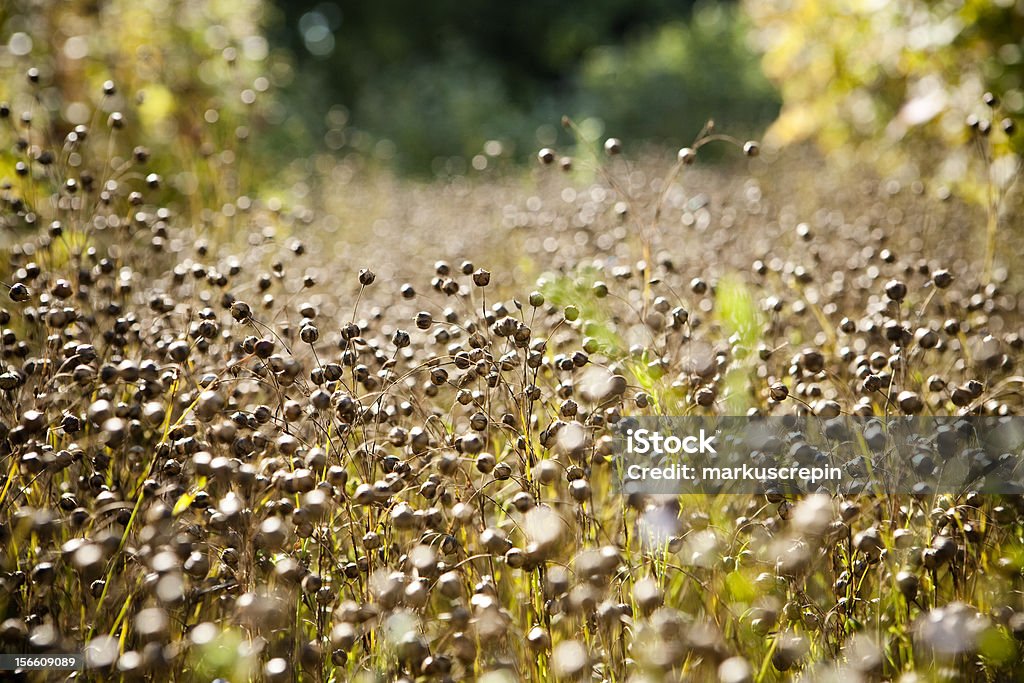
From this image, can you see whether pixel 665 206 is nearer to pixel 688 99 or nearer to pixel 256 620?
pixel 256 620

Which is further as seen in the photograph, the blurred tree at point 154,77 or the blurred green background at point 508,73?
the blurred green background at point 508,73

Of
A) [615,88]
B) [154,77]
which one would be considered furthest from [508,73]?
[154,77]

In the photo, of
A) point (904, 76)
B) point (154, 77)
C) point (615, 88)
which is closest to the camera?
point (904, 76)

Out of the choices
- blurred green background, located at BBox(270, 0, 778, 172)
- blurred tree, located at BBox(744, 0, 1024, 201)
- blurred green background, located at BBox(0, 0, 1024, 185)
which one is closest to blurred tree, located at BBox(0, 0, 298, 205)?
blurred green background, located at BBox(0, 0, 1024, 185)

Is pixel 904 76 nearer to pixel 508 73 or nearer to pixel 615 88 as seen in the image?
pixel 615 88

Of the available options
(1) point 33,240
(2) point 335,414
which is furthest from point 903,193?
(1) point 33,240

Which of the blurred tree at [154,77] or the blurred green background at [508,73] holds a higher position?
the blurred green background at [508,73]

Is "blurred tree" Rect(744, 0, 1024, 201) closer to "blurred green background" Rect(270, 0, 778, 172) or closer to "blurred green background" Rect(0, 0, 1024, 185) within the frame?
"blurred green background" Rect(0, 0, 1024, 185)

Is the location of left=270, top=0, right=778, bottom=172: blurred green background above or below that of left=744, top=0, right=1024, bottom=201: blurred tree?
above

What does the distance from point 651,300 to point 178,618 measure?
1527mm

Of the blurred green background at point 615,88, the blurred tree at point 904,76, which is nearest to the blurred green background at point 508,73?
the blurred green background at point 615,88

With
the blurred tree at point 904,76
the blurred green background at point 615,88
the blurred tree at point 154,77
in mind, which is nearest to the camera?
the blurred tree at point 904,76

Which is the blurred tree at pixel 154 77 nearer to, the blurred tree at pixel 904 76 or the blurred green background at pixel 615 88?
the blurred green background at pixel 615 88

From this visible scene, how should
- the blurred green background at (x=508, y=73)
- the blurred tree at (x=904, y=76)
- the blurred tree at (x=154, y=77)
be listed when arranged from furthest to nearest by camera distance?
the blurred green background at (x=508, y=73) < the blurred tree at (x=154, y=77) < the blurred tree at (x=904, y=76)
